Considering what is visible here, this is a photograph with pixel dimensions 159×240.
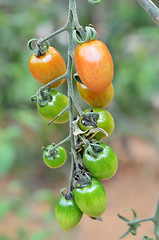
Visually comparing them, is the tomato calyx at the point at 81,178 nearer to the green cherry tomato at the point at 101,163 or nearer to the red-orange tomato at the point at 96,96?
the green cherry tomato at the point at 101,163

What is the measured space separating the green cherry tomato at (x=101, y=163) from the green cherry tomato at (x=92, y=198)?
0.08 feet

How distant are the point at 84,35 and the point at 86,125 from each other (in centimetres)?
19

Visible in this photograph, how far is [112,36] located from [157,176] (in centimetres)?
194

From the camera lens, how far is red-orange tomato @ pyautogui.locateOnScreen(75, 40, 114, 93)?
0.61 metres

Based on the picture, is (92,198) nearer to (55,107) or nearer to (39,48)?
(55,107)

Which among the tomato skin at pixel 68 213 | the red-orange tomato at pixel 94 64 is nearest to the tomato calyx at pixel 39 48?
the red-orange tomato at pixel 94 64

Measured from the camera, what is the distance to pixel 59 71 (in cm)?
73

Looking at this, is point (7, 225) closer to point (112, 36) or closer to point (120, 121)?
point (120, 121)

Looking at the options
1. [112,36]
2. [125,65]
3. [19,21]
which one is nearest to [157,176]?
[125,65]

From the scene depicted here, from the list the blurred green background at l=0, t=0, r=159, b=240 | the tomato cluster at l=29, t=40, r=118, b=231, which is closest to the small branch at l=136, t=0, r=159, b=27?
the tomato cluster at l=29, t=40, r=118, b=231

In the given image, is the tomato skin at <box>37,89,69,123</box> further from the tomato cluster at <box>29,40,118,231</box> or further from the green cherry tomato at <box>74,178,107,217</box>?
the green cherry tomato at <box>74,178,107,217</box>

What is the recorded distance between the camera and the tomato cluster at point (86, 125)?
2.04ft

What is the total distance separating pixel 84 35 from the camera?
24.5 inches

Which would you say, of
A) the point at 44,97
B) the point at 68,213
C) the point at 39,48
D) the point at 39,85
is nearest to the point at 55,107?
the point at 44,97
